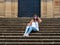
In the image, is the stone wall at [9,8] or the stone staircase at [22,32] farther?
the stone wall at [9,8]

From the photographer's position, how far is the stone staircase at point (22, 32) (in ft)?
32.1

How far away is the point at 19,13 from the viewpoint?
58.2 ft

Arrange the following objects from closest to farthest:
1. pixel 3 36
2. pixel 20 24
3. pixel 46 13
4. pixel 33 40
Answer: pixel 33 40
pixel 3 36
pixel 20 24
pixel 46 13

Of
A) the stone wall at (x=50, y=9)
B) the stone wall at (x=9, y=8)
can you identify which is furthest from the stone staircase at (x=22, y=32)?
the stone wall at (x=9, y=8)

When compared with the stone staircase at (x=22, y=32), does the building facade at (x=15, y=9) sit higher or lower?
higher

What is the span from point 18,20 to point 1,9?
3839 millimetres

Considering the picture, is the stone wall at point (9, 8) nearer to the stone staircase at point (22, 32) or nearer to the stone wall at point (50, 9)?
the stone wall at point (50, 9)

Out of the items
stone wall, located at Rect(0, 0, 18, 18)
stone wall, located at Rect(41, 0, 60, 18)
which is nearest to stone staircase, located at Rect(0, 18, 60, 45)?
stone wall, located at Rect(41, 0, 60, 18)

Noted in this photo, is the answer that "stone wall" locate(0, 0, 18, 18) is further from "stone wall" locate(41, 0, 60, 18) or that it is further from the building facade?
"stone wall" locate(41, 0, 60, 18)

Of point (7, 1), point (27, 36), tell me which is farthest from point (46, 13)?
point (27, 36)

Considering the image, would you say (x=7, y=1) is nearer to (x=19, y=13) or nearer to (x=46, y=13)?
(x=19, y=13)

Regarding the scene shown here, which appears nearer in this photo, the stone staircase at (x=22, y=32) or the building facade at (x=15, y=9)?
the stone staircase at (x=22, y=32)

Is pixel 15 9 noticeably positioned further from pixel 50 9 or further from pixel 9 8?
pixel 50 9

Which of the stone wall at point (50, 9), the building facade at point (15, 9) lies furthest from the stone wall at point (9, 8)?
the stone wall at point (50, 9)
